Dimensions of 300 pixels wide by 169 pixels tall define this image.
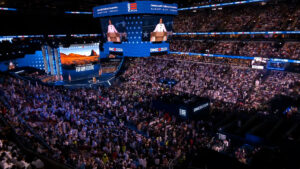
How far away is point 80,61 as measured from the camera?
34.8 metres

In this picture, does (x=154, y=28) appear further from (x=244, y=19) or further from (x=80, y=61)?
(x=80, y=61)

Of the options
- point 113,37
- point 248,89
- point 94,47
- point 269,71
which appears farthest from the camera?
point 94,47

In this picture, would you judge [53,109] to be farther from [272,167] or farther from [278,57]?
[278,57]

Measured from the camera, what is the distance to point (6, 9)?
27344mm

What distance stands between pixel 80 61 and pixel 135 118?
70.9 feet

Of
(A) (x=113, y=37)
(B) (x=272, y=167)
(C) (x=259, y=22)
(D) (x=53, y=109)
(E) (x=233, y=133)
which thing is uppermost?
(C) (x=259, y=22)

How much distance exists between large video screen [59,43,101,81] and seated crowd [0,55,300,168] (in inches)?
426

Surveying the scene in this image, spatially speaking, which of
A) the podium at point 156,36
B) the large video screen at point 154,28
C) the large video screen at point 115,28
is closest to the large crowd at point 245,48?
the large video screen at point 154,28

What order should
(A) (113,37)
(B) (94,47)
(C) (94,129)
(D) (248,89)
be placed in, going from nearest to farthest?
(C) (94,129), (A) (113,37), (D) (248,89), (B) (94,47)

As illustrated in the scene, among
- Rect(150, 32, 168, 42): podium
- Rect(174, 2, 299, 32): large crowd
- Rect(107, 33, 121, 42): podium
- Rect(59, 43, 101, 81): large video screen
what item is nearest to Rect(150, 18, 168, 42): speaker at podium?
Rect(150, 32, 168, 42): podium

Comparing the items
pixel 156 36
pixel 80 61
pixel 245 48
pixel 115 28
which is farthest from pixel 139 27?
pixel 80 61

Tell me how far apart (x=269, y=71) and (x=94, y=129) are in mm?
20315

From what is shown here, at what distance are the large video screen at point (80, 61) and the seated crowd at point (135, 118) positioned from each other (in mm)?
10814

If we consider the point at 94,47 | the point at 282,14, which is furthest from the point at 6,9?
the point at 282,14
